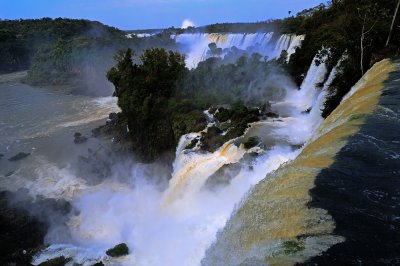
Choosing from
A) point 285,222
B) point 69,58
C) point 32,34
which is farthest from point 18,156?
point 32,34

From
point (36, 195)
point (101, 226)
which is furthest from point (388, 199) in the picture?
point (36, 195)

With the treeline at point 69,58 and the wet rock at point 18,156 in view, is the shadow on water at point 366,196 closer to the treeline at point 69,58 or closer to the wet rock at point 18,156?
the wet rock at point 18,156

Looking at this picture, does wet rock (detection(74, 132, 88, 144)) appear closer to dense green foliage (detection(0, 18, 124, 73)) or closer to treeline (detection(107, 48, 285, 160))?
treeline (detection(107, 48, 285, 160))

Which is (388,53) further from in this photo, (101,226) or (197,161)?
(101,226)

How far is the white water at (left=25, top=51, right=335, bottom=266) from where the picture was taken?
47.9 ft

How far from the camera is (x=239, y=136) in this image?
2003 cm

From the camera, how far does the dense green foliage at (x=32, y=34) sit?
80.9 meters

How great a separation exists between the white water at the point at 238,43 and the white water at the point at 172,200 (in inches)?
403

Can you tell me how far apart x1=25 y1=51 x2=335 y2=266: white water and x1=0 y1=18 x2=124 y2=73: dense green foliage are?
6361cm

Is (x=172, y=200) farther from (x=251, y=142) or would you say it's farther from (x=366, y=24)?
(x=366, y=24)

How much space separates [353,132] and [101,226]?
14423mm

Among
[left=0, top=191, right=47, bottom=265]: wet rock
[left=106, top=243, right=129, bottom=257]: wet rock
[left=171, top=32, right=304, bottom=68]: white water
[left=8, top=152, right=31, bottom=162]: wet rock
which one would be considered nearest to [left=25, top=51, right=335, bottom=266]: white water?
[left=106, top=243, right=129, bottom=257]: wet rock

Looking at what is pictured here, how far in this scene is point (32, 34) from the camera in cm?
9038

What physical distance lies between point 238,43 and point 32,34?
62582 millimetres
